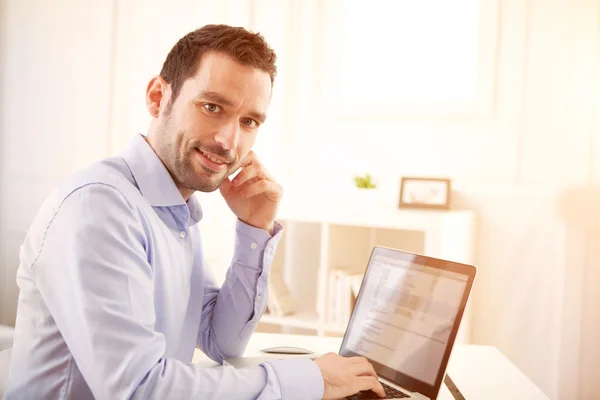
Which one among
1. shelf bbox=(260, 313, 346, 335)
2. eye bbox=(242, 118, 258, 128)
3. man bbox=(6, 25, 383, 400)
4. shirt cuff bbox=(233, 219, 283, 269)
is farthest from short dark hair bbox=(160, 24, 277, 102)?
shelf bbox=(260, 313, 346, 335)

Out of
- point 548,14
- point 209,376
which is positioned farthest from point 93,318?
point 548,14

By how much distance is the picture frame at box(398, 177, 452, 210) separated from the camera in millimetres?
3164

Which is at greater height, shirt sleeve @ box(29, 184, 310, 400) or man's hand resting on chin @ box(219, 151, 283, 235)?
man's hand resting on chin @ box(219, 151, 283, 235)

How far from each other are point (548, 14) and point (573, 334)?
5.49 ft

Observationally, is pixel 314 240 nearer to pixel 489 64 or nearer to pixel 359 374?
pixel 489 64

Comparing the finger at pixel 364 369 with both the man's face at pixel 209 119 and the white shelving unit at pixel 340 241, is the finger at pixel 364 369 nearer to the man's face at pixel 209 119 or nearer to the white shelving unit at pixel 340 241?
the man's face at pixel 209 119

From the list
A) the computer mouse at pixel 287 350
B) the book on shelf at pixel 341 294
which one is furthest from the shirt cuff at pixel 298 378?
the book on shelf at pixel 341 294

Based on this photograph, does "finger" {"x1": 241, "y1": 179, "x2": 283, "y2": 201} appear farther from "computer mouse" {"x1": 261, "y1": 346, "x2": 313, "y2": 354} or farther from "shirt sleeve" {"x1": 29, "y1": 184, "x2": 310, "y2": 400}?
"shirt sleeve" {"x1": 29, "y1": 184, "x2": 310, "y2": 400}

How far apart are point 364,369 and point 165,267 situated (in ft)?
1.52

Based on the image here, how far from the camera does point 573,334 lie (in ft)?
9.97

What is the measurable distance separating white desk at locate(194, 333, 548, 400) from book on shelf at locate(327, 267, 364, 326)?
1.25 metres

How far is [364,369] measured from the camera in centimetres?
123

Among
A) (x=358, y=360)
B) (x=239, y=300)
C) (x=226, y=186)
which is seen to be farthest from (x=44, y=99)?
(x=358, y=360)

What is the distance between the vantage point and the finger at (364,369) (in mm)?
1217
